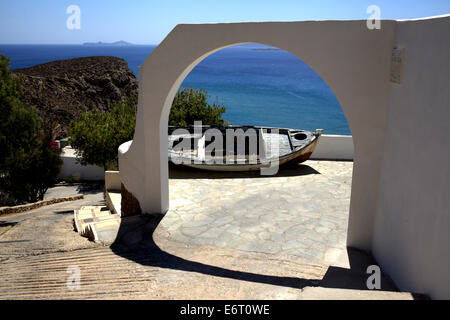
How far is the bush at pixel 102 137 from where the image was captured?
18.7m

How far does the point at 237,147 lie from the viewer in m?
13.2

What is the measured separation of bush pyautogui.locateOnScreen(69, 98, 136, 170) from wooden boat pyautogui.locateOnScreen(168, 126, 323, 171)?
5908 mm

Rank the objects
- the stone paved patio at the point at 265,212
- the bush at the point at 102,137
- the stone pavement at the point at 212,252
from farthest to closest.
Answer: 1. the bush at the point at 102,137
2. the stone paved patio at the point at 265,212
3. the stone pavement at the point at 212,252

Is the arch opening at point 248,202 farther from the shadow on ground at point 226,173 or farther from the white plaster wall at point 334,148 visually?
the white plaster wall at point 334,148

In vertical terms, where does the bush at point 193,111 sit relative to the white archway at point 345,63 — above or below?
below

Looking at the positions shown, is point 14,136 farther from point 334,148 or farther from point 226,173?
point 334,148

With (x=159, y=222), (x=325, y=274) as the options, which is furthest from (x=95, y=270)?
(x=325, y=274)

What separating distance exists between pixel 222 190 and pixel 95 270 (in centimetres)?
455

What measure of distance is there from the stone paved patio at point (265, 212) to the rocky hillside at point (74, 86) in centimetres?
2456

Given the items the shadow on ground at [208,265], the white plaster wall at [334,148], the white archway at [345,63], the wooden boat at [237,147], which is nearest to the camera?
the shadow on ground at [208,265]

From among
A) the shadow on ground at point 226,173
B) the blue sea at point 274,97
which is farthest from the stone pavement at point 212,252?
the blue sea at point 274,97

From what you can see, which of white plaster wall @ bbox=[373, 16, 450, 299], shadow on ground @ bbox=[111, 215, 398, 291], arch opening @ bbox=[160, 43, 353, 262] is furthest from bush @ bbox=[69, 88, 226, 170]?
white plaster wall @ bbox=[373, 16, 450, 299]

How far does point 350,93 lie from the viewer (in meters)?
5.73

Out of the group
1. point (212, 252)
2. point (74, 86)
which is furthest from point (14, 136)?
point (74, 86)
